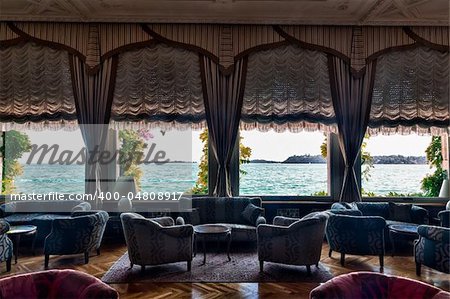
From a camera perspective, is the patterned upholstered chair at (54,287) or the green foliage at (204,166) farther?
the green foliage at (204,166)

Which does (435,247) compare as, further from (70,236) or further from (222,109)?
(70,236)

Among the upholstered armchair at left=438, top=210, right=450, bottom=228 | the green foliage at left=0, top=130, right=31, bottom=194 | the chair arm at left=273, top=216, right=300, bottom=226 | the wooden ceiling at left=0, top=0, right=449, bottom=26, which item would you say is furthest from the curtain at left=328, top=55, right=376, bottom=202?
the green foliage at left=0, top=130, right=31, bottom=194

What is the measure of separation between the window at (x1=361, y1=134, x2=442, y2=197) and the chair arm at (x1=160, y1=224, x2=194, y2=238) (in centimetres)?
328

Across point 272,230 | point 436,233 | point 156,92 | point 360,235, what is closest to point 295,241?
point 272,230

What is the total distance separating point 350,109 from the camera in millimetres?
5121

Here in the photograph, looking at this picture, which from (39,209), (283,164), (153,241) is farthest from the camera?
(283,164)

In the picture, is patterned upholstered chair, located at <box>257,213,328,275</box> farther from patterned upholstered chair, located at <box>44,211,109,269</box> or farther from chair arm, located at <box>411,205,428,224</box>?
patterned upholstered chair, located at <box>44,211,109,269</box>

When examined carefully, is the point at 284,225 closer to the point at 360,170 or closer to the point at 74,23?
the point at 360,170

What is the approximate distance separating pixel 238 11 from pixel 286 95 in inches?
58.7

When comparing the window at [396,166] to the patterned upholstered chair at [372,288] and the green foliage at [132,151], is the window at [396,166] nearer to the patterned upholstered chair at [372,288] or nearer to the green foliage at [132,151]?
the green foliage at [132,151]

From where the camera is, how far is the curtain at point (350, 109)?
5078mm

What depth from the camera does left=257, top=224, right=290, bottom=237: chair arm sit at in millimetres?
3488

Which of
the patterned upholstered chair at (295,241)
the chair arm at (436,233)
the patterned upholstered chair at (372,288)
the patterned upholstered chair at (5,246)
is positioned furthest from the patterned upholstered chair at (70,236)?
the chair arm at (436,233)

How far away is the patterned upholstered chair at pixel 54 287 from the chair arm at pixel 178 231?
196 cm
